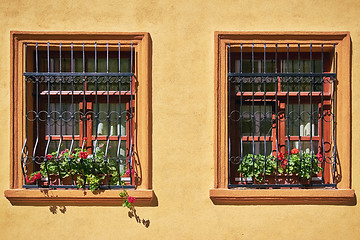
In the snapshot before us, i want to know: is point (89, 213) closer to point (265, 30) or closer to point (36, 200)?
point (36, 200)

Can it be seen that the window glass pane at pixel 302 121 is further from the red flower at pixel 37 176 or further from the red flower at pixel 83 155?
the red flower at pixel 37 176

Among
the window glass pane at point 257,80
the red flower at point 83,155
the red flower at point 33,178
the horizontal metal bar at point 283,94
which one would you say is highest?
the window glass pane at point 257,80

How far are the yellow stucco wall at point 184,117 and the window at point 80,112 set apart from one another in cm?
14

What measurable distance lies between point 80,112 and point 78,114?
0.61 ft

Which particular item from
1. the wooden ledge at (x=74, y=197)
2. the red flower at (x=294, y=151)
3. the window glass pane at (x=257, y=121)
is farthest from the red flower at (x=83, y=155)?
the red flower at (x=294, y=151)

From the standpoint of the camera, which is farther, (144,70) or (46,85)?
(46,85)

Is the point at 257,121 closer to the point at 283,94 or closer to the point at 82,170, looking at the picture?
the point at 283,94

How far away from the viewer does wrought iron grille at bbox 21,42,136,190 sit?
13.4 feet

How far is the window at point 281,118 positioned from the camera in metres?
4.09

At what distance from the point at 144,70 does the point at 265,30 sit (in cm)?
141

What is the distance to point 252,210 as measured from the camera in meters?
4.10

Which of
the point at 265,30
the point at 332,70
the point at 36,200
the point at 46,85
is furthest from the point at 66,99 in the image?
the point at 332,70

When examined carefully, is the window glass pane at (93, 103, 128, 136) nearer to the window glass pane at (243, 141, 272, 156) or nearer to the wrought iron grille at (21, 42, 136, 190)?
the wrought iron grille at (21, 42, 136, 190)

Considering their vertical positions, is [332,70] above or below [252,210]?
above
